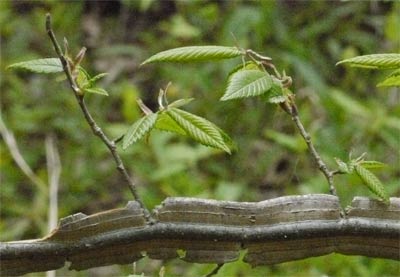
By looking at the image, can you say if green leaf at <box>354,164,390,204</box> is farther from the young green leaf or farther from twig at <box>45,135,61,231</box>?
twig at <box>45,135,61,231</box>

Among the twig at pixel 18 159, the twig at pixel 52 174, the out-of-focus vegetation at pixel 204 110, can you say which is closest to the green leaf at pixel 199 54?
the out-of-focus vegetation at pixel 204 110

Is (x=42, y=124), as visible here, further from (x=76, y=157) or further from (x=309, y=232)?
(x=309, y=232)

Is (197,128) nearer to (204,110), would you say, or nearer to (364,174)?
(364,174)

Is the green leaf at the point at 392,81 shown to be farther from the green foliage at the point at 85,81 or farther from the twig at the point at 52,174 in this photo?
the twig at the point at 52,174

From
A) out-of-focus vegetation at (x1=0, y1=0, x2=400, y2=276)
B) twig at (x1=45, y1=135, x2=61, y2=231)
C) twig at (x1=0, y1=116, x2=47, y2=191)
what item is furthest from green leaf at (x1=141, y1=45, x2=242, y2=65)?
twig at (x1=0, y1=116, x2=47, y2=191)

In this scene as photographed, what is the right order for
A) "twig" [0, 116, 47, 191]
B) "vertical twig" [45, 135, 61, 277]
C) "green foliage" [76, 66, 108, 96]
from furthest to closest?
"twig" [0, 116, 47, 191] → "vertical twig" [45, 135, 61, 277] → "green foliage" [76, 66, 108, 96]

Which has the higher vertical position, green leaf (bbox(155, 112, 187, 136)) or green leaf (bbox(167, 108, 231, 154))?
green leaf (bbox(155, 112, 187, 136))
